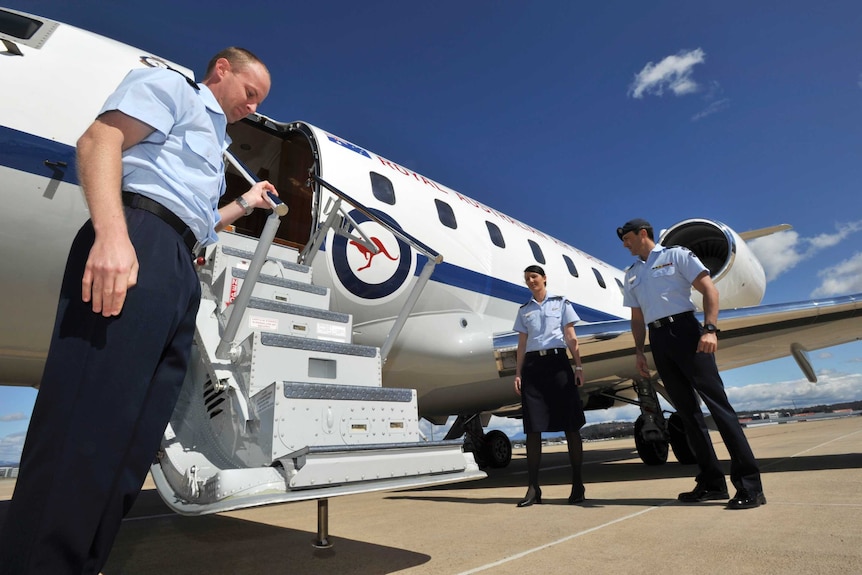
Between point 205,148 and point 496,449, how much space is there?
8958 mm

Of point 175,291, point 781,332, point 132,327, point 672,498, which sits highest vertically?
point 781,332

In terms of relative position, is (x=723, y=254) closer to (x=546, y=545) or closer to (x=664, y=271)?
(x=664, y=271)

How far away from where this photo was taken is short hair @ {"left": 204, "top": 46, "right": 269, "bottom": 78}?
1.86 m

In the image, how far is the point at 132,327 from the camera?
1357 millimetres

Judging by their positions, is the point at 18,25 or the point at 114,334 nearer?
the point at 114,334

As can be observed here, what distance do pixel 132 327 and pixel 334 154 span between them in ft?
14.0

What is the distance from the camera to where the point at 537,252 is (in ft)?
26.4

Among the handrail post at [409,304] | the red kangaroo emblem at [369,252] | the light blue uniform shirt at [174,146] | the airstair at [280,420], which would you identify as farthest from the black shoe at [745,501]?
the light blue uniform shirt at [174,146]

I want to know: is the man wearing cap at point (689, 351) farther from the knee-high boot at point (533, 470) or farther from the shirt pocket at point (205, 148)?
the shirt pocket at point (205, 148)

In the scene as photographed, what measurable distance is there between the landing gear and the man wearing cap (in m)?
5.81

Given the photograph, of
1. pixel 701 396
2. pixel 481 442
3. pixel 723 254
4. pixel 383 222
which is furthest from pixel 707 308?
pixel 481 442

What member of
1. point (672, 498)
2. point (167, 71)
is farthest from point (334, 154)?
point (672, 498)

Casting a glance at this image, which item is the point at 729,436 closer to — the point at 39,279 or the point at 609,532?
the point at 609,532

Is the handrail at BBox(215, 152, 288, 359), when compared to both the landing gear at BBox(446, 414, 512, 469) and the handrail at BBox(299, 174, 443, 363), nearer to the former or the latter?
the handrail at BBox(299, 174, 443, 363)
